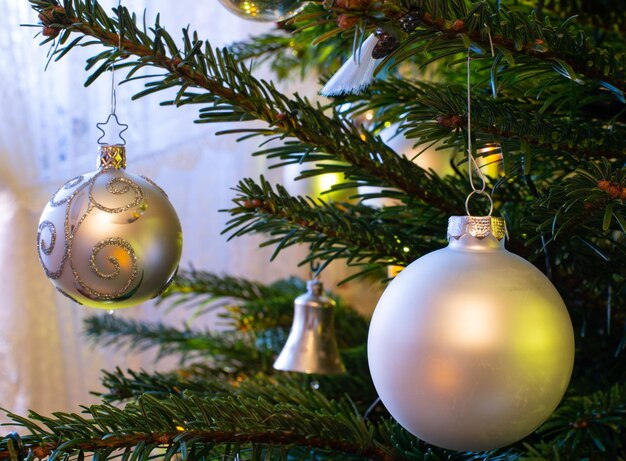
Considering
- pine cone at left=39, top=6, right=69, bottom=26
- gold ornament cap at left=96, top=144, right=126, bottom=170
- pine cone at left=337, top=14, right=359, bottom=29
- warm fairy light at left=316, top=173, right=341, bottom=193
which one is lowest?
warm fairy light at left=316, top=173, right=341, bottom=193

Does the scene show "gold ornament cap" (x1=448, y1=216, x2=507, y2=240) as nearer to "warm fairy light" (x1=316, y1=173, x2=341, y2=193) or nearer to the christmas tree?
the christmas tree

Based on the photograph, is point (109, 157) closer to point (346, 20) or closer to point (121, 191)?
point (121, 191)

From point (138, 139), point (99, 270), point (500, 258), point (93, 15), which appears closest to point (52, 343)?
point (138, 139)

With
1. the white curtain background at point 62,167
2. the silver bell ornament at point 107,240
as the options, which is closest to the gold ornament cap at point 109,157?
the silver bell ornament at point 107,240

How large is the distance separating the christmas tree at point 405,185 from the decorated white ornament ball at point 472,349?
0.18 feet

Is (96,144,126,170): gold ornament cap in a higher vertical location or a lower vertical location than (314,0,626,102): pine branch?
lower

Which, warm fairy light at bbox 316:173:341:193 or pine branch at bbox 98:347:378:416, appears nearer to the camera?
pine branch at bbox 98:347:378:416

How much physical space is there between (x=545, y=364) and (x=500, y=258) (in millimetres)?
53

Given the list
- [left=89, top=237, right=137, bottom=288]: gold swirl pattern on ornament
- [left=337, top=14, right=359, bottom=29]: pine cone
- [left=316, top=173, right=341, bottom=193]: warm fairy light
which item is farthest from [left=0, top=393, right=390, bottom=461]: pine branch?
[left=316, top=173, right=341, bottom=193]: warm fairy light

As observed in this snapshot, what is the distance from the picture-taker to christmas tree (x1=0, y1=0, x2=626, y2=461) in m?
0.36

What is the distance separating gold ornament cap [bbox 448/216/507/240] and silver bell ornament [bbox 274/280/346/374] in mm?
341

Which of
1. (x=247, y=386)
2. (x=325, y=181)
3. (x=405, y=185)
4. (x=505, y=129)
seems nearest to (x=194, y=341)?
(x=325, y=181)

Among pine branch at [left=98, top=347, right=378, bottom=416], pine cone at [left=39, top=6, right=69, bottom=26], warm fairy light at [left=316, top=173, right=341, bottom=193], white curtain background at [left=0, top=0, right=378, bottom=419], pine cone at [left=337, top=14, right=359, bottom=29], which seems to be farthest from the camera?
white curtain background at [left=0, top=0, right=378, bottom=419]

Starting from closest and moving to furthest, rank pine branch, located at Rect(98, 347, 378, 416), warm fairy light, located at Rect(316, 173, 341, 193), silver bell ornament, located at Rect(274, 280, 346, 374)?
pine branch, located at Rect(98, 347, 378, 416) < silver bell ornament, located at Rect(274, 280, 346, 374) < warm fairy light, located at Rect(316, 173, 341, 193)
